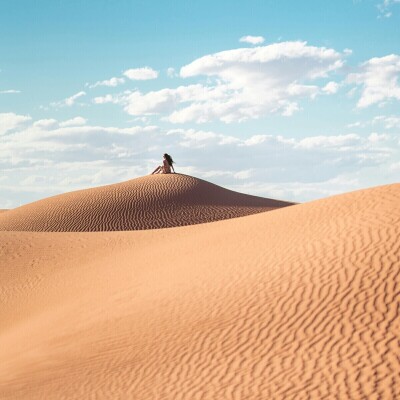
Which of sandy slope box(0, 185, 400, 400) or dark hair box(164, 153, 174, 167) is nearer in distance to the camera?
sandy slope box(0, 185, 400, 400)

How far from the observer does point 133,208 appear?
143ft

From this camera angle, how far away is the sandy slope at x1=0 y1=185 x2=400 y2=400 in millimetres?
10000

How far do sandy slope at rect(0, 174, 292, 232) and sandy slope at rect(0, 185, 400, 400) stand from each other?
70.8 feet

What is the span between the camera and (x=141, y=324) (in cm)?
1370

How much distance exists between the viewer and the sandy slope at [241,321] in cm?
1000

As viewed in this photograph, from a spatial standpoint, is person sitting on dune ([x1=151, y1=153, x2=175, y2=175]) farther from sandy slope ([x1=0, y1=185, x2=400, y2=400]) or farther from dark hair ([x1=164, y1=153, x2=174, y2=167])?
sandy slope ([x1=0, y1=185, x2=400, y2=400])

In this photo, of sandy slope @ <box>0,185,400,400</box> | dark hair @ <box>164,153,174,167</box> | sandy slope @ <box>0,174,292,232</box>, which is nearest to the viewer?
sandy slope @ <box>0,185,400,400</box>

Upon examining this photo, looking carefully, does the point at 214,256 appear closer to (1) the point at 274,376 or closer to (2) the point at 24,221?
(1) the point at 274,376

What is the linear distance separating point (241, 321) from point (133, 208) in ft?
104

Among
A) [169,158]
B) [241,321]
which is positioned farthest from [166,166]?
[241,321]

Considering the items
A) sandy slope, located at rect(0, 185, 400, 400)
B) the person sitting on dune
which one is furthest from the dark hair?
sandy slope, located at rect(0, 185, 400, 400)

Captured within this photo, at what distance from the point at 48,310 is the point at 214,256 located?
544 centimetres

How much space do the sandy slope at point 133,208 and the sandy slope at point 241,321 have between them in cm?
2157

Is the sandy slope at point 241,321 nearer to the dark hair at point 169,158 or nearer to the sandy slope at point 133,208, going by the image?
the sandy slope at point 133,208
